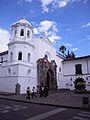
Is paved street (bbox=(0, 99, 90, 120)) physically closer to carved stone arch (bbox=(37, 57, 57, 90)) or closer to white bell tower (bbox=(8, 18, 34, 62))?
white bell tower (bbox=(8, 18, 34, 62))

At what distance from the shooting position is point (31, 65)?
1195 inches

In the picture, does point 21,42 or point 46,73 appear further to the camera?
point 46,73

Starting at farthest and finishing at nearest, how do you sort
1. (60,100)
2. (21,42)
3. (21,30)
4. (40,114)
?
1. (21,30)
2. (21,42)
3. (60,100)
4. (40,114)

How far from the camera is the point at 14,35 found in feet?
101

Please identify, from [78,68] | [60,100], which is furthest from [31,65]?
[60,100]

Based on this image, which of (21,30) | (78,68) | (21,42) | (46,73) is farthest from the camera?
(78,68)

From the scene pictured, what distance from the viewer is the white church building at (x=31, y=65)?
2775 cm

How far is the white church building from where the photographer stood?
2775 cm

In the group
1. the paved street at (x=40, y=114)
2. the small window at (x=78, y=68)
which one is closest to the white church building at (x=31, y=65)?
the small window at (x=78, y=68)

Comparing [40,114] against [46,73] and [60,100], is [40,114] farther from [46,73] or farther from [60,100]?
[46,73]

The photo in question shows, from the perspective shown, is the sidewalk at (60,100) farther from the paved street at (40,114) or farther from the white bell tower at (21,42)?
the white bell tower at (21,42)

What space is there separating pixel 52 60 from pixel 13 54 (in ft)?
34.3

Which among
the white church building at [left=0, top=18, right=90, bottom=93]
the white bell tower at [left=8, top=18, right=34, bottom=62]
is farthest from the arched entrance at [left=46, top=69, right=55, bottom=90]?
the white bell tower at [left=8, top=18, right=34, bottom=62]

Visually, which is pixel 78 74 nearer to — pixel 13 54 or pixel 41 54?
pixel 41 54
